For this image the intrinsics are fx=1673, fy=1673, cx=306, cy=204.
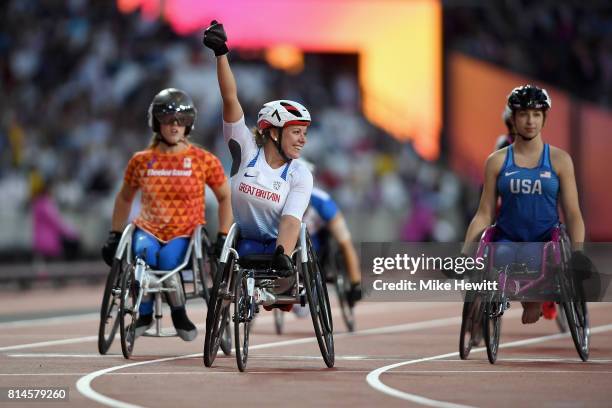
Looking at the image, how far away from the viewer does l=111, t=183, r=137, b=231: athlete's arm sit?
1398cm

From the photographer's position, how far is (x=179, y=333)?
13.7 metres

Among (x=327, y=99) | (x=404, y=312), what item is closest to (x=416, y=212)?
(x=327, y=99)

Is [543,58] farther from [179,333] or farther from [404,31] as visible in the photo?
[179,333]

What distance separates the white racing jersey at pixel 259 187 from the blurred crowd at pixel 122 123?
12.4 m

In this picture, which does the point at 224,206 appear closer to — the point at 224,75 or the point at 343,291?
the point at 224,75

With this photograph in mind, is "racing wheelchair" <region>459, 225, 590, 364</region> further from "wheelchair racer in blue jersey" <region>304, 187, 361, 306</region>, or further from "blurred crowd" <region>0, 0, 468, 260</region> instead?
"blurred crowd" <region>0, 0, 468, 260</region>

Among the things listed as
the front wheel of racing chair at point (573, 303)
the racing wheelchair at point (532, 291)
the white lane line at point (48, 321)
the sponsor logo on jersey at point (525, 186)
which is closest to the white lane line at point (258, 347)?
the racing wheelchair at point (532, 291)

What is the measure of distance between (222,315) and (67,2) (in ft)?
67.0

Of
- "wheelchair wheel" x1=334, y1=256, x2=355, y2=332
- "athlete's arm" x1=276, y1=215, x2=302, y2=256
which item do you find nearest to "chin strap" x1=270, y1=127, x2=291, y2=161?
"athlete's arm" x1=276, y1=215, x2=302, y2=256

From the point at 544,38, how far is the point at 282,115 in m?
24.3

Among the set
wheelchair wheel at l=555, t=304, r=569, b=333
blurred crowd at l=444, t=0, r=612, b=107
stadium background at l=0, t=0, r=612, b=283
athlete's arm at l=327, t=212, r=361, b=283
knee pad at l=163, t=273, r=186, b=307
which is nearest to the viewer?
knee pad at l=163, t=273, r=186, b=307

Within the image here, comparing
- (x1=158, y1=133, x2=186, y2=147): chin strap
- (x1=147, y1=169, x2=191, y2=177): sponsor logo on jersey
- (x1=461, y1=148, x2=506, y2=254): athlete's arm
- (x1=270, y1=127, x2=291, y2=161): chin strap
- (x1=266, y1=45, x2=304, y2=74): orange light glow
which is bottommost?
(x1=461, y1=148, x2=506, y2=254): athlete's arm

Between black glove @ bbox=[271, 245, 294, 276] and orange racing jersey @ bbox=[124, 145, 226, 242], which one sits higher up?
orange racing jersey @ bbox=[124, 145, 226, 242]

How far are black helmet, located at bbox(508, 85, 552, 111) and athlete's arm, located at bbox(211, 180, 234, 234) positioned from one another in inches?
100
